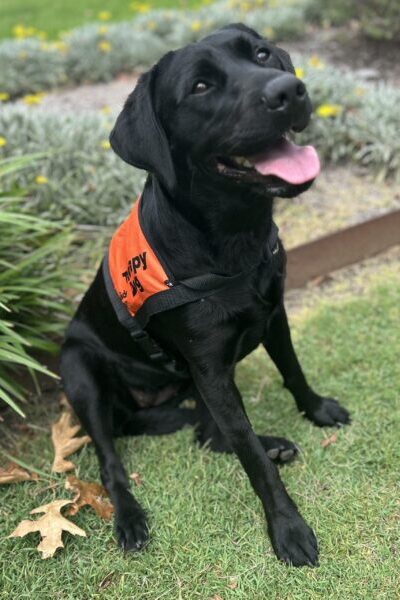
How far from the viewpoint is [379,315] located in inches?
138

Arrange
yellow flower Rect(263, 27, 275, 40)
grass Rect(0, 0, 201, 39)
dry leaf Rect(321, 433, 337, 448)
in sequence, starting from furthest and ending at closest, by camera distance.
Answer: grass Rect(0, 0, 201, 39), yellow flower Rect(263, 27, 275, 40), dry leaf Rect(321, 433, 337, 448)

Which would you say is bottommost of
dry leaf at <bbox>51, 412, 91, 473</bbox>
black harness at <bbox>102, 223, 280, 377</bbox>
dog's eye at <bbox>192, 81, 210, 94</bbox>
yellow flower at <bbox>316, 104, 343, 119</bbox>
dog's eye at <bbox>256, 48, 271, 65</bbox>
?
dry leaf at <bbox>51, 412, 91, 473</bbox>

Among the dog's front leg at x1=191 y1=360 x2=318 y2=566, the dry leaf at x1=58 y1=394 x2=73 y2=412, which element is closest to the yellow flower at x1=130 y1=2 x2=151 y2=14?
the dry leaf at x1=58 y1=394 x2=73 y2=412

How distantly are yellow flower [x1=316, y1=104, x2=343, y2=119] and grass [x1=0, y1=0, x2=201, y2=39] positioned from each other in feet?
16.5

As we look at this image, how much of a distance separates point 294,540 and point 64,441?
1.17m

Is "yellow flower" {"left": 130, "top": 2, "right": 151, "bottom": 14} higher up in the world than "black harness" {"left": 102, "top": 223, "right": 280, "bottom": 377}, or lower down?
lower down

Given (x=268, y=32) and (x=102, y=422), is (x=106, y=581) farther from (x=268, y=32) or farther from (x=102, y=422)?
(x=268, y=32)

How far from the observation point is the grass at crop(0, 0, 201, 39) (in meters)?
9.42

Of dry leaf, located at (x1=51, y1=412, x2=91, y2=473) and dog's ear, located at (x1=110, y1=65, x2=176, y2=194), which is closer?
dog's ear, located at (x1=110, y1=65, x2=176, y2=194)

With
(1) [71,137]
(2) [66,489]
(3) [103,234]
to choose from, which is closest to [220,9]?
(1) [71,137]

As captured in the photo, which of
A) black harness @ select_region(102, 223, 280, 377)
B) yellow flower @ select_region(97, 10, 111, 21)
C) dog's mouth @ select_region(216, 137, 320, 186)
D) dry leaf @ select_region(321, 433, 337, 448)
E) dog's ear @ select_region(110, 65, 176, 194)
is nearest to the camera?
dog's mouth @ select_region(216, 137, 320, 186)

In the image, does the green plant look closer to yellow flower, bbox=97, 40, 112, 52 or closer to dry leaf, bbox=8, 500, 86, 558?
dry leaf, bbox=8, 500, 86, 558

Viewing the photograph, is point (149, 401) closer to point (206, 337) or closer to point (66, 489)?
point (66, 489)

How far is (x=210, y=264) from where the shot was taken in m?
2.28
